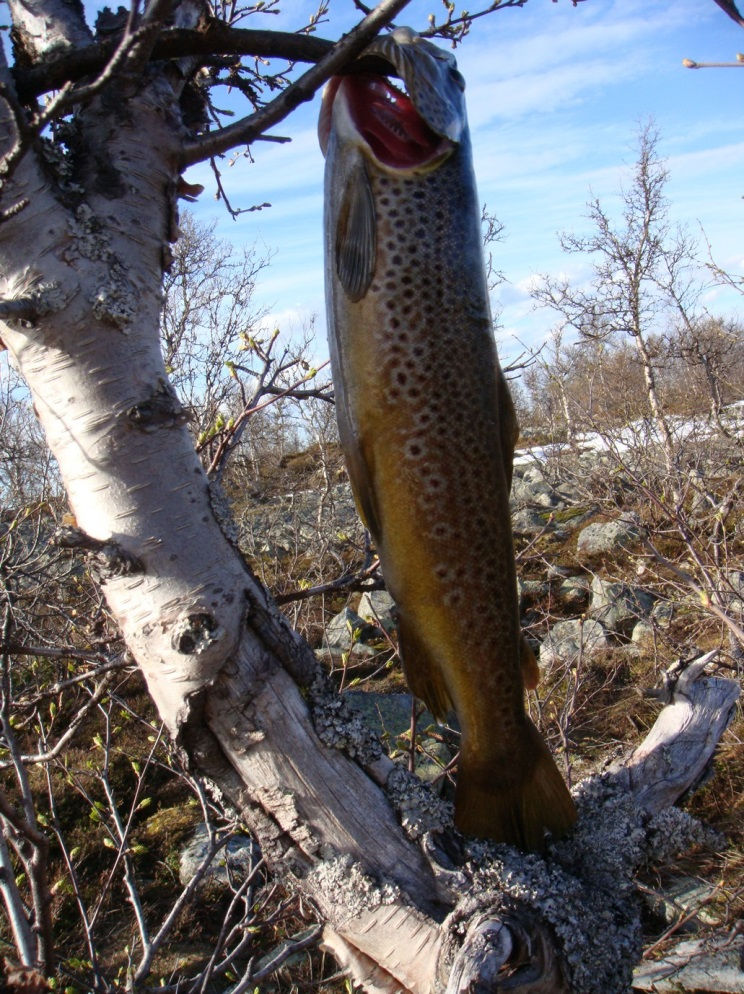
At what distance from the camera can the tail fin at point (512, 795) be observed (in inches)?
77.7

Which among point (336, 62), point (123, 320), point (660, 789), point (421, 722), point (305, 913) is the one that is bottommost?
point (421, 722)

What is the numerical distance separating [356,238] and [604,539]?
468 inches

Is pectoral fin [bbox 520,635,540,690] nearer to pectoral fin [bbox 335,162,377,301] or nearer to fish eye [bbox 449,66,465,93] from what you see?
pectoral fin [bbox 335,162,377,301]

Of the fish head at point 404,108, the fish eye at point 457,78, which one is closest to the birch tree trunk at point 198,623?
the fish head at point 404,108

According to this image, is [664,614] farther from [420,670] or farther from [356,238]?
[356,238]

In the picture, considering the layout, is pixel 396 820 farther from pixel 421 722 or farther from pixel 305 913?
pixel 421 722

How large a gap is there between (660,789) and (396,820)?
1.12 m

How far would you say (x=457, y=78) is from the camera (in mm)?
1848

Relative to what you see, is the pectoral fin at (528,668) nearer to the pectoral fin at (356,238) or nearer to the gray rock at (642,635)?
the pectoral fin at (356,238)

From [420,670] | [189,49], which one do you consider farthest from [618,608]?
[189,49]

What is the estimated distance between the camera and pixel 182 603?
1861mm

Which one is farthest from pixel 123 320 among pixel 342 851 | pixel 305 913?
A: pixel 305 913

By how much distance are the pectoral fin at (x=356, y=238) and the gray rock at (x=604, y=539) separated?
37.0 ft

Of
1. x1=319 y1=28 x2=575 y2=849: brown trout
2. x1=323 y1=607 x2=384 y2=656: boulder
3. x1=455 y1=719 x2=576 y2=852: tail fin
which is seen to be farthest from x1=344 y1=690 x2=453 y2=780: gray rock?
x1=319 y1=28 x2=575 y2=849: brown trout
